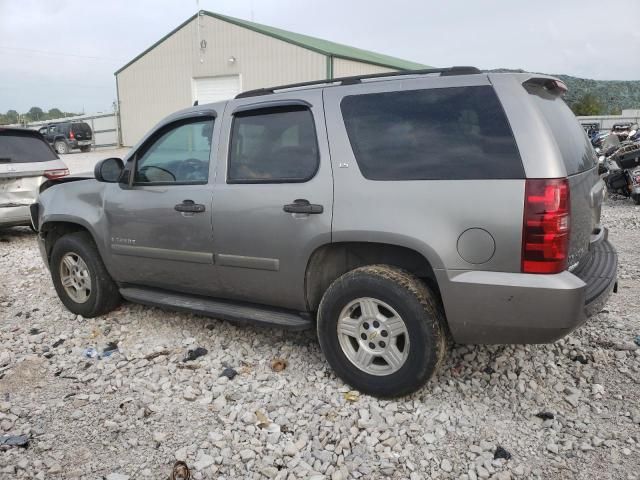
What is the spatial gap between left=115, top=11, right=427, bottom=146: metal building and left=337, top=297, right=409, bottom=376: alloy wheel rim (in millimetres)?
16712

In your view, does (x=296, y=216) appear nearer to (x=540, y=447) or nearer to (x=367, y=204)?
(x=367, y=204)

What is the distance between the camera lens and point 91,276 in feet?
14.8

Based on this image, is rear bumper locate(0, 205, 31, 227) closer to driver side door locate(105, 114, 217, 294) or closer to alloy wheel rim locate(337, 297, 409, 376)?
driver side door locate(105, 114, 217, 294)

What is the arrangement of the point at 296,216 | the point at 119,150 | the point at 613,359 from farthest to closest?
the point at 119,150 → the point at 613,359 → the point at 296,216

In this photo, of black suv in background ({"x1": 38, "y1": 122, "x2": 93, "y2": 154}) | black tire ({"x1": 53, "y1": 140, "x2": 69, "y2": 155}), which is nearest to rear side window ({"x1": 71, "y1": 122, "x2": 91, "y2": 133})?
black suv in background ({"x1": 38, "y1": 122, "x2": 93, "y2": 154})

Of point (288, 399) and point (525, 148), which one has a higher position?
point (525, 148)

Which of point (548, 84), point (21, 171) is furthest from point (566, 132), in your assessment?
point (21, 171)

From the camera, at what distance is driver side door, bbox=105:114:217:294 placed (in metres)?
3.74

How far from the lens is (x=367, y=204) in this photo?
120 inches

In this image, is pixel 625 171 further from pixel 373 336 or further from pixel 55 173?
pixel 55 173

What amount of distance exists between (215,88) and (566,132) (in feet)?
72.9

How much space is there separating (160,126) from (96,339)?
1803 millimetres

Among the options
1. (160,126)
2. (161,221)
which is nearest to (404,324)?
(161,221)

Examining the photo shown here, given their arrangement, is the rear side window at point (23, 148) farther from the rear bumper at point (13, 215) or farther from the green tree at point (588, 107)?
the green tree at point (588, 107)
